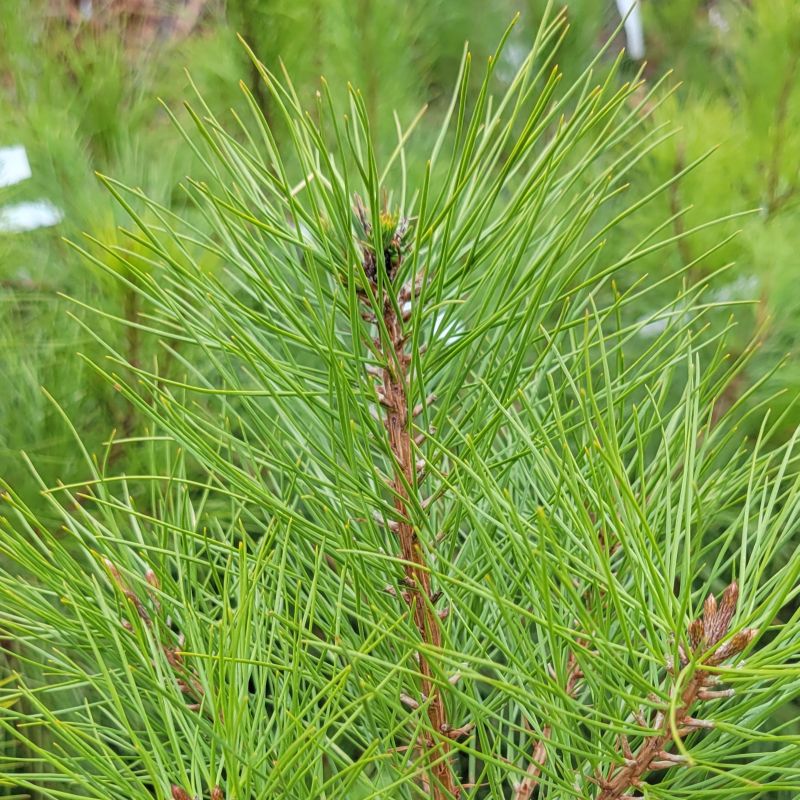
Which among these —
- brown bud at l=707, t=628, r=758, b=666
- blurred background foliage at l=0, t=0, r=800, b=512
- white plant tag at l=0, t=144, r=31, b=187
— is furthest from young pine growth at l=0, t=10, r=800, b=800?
white plant tag at l=0, t=144, r=31, b=187

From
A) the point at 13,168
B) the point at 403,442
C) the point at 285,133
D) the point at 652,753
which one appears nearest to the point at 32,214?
the point at 13,168

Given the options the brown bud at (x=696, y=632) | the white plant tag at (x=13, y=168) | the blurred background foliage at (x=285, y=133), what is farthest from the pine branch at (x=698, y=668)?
the white plant tag at (x=13, y=168)

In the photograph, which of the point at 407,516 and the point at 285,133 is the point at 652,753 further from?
the point at 285,133

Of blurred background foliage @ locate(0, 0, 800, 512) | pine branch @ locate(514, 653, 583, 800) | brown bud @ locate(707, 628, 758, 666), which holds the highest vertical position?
blurred background foliage @ locate(0, 0, 800, 512)

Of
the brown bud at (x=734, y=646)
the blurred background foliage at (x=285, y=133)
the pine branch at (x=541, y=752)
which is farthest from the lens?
the blurred background foliage at (x=285, y=133)

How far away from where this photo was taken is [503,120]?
931 millimetres

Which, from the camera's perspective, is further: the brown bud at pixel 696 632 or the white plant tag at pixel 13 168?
the white plant tag at pixel 13 168

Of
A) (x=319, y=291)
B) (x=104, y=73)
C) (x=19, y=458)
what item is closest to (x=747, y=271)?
Answer: (x=319, y=291)

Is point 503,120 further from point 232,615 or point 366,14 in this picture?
point 232,615

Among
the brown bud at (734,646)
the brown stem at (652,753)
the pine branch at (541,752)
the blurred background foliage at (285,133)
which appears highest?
the blurred background foliage at (285,133)

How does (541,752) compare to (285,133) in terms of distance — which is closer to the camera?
(541,752)

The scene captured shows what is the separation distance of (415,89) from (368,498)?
0.73 metres

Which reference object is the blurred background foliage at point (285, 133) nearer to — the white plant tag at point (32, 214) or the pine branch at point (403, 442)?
the white plant tag at point (32, 214)

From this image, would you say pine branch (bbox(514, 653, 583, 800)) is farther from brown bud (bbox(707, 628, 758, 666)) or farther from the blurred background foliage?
Result: the blurred background foliage
